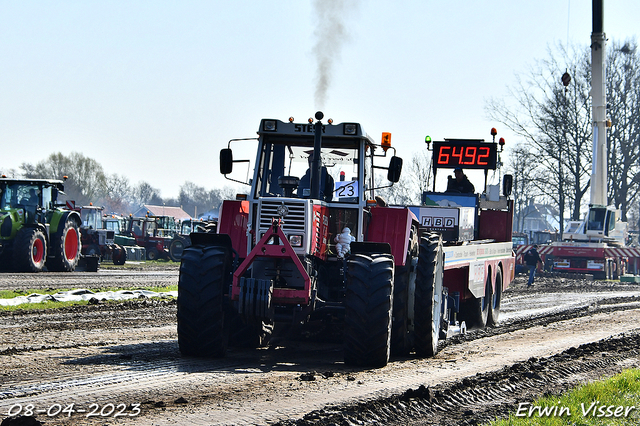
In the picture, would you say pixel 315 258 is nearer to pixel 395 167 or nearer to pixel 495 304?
pixel 395 167

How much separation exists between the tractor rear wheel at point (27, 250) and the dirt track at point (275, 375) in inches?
378

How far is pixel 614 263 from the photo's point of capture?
33.0m

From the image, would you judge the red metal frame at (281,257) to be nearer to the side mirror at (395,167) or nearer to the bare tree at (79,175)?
the side mirror at (395,167)

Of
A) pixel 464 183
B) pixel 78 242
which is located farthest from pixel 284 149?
pixel 78 242

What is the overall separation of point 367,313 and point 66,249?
18.7m

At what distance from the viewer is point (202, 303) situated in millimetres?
8688

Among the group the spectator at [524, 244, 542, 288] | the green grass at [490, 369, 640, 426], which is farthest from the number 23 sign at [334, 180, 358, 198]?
the spectator at [524, 244, 542, 288]

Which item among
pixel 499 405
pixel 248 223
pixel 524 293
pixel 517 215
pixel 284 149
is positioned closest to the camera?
pixel 499 405

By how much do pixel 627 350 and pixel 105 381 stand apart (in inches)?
280

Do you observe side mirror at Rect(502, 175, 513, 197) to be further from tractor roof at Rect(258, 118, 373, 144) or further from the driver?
tractor roof at Rect(258, 118, 373, 144)

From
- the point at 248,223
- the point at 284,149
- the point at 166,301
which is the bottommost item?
the point at 166,301

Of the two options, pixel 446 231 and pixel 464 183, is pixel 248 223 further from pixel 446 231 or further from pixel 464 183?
pixel 464 183

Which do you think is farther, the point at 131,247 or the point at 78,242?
the point at 131,247

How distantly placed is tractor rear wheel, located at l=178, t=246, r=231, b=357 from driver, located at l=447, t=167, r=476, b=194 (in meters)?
8.97
